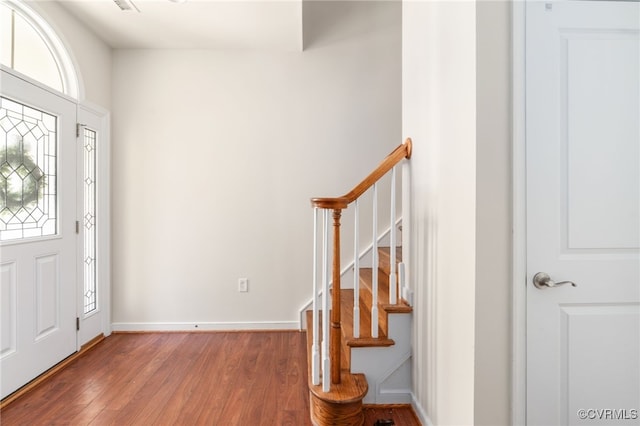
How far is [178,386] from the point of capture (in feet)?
6.61

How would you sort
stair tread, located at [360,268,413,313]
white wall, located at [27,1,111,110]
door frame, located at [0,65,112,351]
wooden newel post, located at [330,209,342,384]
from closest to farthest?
wooden newel post, located at [330,209,342,384] < stair tread, located at [360,268,413,313] < white wall, located at [27,1,111,110] < door frame, located at [0,65,112,351]

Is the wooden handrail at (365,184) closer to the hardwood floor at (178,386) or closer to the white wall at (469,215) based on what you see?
the white wall at (469,215)

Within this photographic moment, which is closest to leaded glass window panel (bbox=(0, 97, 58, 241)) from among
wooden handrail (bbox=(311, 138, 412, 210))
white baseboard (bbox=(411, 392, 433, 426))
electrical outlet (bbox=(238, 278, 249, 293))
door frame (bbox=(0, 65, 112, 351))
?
door frame (bbox=(0, 65, 112, 351))

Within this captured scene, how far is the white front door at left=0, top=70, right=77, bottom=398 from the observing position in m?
1.91

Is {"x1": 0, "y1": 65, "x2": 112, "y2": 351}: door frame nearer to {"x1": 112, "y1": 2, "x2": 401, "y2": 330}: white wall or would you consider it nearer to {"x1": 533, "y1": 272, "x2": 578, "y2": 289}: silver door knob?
{"x1": 112, "y1": 2, "x2": 401, "y2": 330}: white wall

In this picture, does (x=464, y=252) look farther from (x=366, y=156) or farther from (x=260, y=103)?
(x=260, y=103)

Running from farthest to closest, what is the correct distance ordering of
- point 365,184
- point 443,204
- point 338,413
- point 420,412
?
1. point 365,184
2. point 420,412
3. point 338,413
4. point 443,204

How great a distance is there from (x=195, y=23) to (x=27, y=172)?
1633 millimetres

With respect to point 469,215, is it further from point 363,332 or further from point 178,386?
point 178,386

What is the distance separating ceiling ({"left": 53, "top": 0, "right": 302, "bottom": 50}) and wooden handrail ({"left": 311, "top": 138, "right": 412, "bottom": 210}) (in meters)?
1.38

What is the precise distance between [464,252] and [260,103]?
234 cm

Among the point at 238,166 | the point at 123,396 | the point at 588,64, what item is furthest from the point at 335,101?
the point at 123,396

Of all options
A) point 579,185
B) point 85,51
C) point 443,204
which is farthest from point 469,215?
point 85,51

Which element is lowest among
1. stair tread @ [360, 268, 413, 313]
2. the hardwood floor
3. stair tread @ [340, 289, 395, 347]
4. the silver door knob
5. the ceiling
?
the hardwood floor
